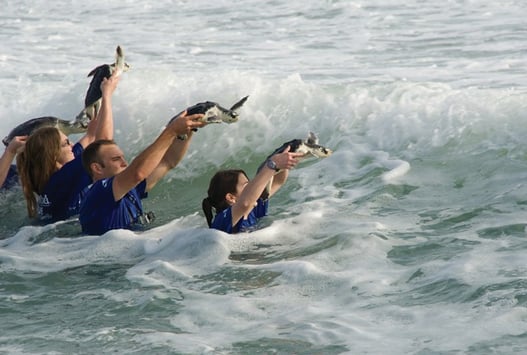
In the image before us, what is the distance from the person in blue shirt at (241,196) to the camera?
716 centimetres

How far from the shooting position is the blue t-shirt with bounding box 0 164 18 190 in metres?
9.13

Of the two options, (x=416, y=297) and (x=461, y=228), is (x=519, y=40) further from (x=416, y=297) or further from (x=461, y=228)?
(x=416, y=297)

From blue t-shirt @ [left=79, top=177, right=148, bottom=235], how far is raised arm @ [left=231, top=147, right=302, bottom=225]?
37.3 inches

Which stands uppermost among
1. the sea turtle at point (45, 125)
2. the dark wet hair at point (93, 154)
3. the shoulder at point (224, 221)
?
the dark wet hair at point (93, 154)

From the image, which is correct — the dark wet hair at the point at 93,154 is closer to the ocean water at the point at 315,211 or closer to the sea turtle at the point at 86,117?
the ocean water at the point at 315,211

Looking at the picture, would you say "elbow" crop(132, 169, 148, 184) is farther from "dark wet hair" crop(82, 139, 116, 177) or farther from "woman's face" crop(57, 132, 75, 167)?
"woman's face" crop(57, 132, 75, 167)

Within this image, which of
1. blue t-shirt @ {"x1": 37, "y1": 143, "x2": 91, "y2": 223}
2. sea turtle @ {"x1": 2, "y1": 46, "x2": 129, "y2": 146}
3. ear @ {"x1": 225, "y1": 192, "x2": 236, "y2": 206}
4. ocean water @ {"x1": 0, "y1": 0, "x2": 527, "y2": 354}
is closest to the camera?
ocean water @ {"x1": 0, "y1": 0, "x2": 527, "y2": 354}

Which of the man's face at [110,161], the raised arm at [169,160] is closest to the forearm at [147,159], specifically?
the man's face at [110,161]

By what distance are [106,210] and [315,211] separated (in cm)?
152

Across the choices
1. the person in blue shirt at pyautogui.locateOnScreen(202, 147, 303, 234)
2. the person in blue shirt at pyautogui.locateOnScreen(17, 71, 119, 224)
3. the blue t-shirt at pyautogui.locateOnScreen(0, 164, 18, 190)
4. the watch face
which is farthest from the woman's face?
the watch face

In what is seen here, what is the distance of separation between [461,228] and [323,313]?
177 cm

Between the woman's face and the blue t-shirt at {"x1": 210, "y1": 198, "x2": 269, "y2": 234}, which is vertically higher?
the woman's face

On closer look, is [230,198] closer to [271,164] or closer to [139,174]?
[271,164]

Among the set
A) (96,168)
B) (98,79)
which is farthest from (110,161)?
(98,79)
